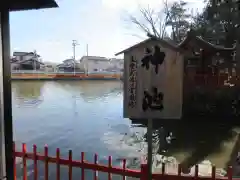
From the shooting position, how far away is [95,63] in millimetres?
53781

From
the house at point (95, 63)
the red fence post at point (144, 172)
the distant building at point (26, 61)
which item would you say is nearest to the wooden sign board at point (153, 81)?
the red fence post at point (144, 172)

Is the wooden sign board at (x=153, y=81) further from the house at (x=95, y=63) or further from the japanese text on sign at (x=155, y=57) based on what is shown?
the house at (x=95, y=63)

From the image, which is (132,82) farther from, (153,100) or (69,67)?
(69,67)

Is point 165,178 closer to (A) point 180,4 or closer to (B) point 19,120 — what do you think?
(B) point 19,120

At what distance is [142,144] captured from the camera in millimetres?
7078

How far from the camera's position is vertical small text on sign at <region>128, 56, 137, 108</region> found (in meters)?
2.51

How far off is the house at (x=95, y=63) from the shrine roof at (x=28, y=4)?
49.0 m

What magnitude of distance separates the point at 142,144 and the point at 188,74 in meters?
5.78

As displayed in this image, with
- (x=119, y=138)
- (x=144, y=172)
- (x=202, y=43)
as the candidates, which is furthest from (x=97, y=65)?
(x=144, y=172)

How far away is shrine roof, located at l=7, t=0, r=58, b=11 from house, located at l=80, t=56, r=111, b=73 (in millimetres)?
49029

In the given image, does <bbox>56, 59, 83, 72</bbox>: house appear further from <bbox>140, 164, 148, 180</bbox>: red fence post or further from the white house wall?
<bbox>140, 164, 148, 180</bbox>: red fence post

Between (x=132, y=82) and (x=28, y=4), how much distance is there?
4.01 ft

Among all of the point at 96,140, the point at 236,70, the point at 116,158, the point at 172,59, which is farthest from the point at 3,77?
the point at 236,70

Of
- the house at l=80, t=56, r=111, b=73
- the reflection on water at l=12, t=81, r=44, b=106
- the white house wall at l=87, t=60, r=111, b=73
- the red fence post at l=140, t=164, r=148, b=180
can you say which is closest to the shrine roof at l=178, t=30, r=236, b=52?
the red fence post at l=140, t=164, r=148, b=180
